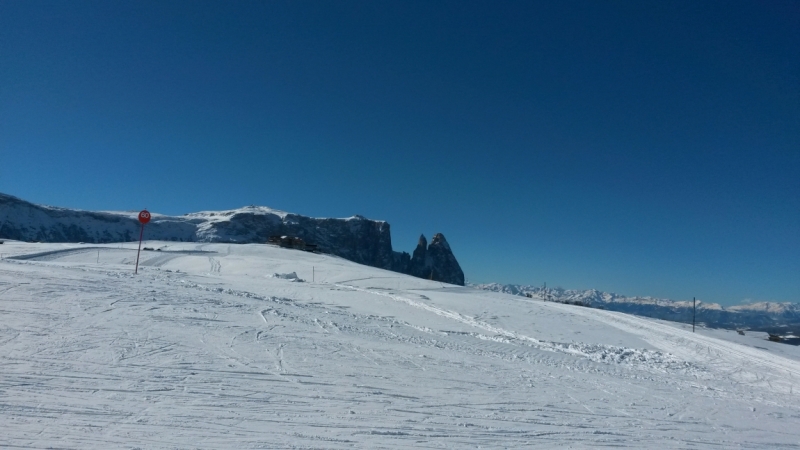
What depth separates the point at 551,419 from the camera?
7.50 meters

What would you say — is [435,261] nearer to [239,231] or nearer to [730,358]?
[239,231]

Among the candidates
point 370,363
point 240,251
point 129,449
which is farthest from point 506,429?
Answer: point 240,251

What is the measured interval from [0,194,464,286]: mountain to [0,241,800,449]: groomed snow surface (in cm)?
11106

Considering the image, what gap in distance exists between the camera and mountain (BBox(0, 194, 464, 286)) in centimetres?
12719

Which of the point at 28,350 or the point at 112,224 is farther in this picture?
the point at 112,224

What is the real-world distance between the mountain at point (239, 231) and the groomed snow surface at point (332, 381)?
364 feet

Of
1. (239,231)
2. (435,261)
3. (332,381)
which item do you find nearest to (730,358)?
(332,381)

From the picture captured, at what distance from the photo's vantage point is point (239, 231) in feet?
518

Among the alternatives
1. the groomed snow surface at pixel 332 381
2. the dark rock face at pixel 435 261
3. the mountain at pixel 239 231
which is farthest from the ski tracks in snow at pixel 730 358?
the dark rock face at pixel 435 261

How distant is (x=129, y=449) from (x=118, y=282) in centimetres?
1564

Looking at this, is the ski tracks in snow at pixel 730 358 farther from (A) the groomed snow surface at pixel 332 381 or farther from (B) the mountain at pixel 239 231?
(B) the mountain at pixel 239 231

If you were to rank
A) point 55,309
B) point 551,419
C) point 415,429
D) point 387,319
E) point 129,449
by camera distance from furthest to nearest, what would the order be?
point 387,319 → point 55,309 → point 551,419 → point 415,429 → point 129,449

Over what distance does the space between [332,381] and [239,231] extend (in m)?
159

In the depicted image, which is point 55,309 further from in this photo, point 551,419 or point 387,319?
point 551,419
